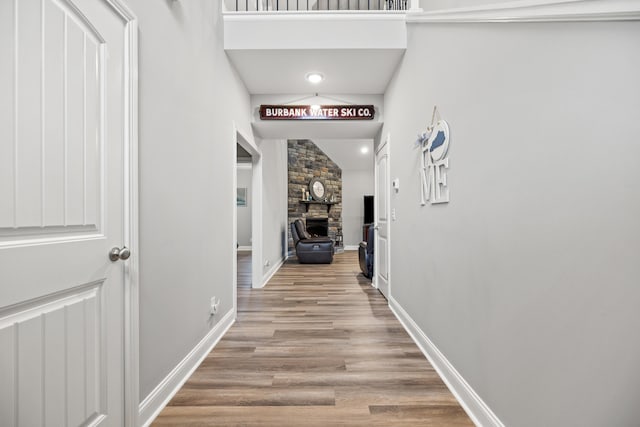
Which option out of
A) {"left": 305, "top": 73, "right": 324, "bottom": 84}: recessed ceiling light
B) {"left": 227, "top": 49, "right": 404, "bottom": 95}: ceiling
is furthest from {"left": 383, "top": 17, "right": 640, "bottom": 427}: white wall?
{"left": 305, "top": 73, "right": 324, "bottom": 84}: recessed ceiling light

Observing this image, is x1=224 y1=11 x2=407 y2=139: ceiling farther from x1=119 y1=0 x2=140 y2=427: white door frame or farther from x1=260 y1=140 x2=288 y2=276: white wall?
x1=260 y1=140 x2=288 y2=276: white wall

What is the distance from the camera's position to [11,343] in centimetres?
91

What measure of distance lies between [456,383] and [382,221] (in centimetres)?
→ 237

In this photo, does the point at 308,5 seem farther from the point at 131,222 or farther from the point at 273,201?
the point at 131,222

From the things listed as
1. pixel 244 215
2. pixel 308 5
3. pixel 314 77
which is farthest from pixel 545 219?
pixel 244 215

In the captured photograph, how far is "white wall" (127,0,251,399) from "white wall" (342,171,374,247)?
6715mm

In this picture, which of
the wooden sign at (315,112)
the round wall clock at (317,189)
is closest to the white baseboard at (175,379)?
the wooden sign at (315,112)

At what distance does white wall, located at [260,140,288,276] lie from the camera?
15.5 ft

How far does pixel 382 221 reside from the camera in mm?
3961

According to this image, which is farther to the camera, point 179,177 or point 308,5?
point 308,5

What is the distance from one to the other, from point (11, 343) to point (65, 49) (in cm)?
98

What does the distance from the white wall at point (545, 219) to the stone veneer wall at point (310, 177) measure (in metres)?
6.00

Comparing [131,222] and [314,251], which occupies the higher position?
[131,222]

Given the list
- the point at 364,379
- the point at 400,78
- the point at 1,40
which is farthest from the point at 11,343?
the point at 400,78
